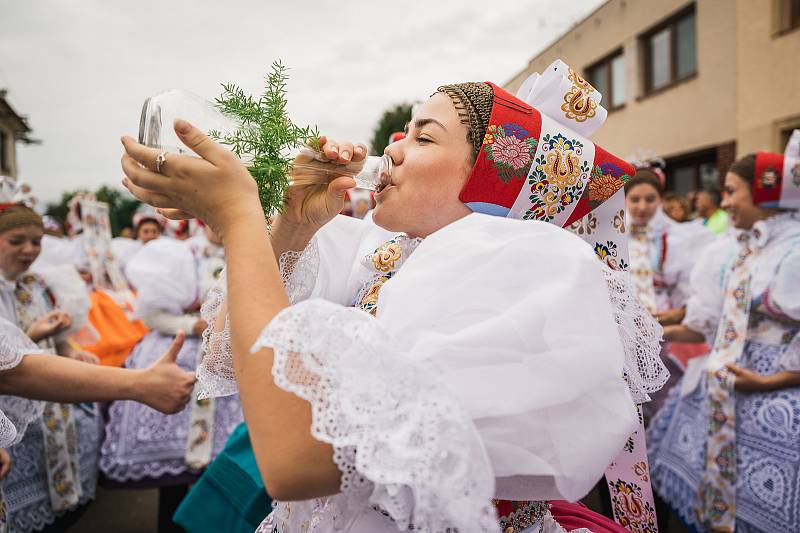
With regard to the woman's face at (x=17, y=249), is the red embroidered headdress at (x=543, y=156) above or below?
above

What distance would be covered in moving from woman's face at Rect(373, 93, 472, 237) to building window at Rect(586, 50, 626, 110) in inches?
514

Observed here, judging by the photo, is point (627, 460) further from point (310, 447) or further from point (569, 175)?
point (310, 447)

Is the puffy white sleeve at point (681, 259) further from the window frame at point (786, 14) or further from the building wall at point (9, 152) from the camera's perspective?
the building wall at point (9, 152)

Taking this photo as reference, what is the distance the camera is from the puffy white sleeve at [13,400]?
5.45 ft

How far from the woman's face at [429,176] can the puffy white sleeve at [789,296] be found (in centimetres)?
229

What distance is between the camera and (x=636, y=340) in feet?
4.79

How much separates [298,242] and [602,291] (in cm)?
83

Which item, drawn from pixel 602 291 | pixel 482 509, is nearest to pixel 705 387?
pixel 602 291

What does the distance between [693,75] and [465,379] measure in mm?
11765

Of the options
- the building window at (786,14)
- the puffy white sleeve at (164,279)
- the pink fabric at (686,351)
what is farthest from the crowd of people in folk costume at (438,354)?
the building window at (786,14)

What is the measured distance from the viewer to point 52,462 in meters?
2.94

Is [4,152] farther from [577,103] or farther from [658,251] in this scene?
[577,103]

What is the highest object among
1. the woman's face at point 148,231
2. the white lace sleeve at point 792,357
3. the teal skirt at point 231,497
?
the woman's face at point 148,231

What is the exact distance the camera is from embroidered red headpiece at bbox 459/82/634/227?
1.42 meters
